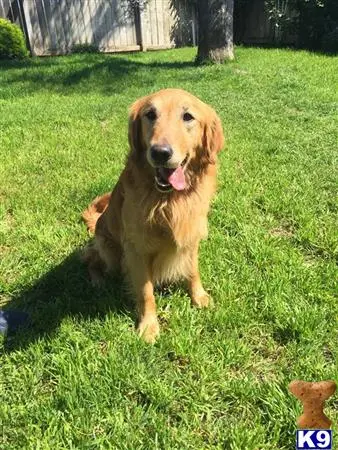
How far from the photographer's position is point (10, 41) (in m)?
11.9

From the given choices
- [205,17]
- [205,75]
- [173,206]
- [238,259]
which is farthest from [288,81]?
[173,206]

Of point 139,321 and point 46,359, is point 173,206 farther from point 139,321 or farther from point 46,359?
point 46,359

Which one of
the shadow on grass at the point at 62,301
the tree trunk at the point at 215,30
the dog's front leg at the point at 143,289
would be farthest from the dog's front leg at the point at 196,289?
the tree trunk at the point at 215,30

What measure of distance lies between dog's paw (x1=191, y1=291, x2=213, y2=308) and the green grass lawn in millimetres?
62

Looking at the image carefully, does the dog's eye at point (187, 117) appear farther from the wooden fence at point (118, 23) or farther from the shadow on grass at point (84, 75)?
the wooden fence at point (118, 23)

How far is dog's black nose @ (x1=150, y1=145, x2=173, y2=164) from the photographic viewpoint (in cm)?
220

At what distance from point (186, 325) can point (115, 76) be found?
736cm

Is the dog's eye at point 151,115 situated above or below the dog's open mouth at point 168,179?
above

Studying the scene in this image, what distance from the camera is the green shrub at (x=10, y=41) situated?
11.7 m

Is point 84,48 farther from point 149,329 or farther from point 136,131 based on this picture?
point 149,329

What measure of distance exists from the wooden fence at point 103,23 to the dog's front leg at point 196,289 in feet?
41.4

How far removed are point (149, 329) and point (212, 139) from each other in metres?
1.19

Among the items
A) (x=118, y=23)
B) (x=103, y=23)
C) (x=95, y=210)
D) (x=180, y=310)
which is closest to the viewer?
(x=180, y=310)

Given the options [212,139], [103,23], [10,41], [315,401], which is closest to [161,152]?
[212,139]
